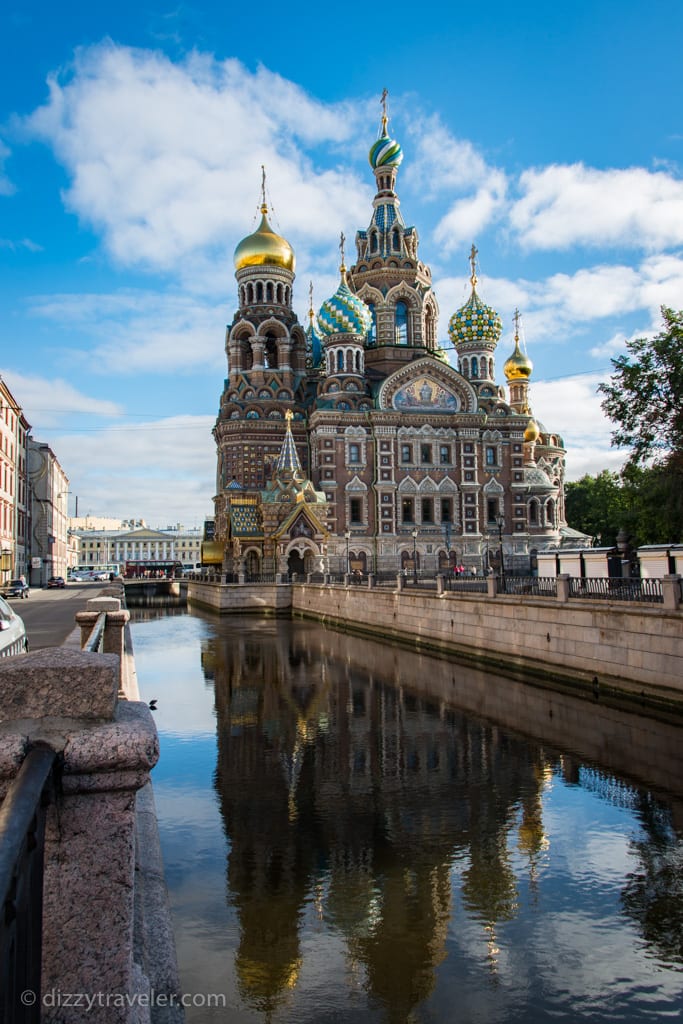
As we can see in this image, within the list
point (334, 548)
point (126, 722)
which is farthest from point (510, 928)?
point (334, 548)

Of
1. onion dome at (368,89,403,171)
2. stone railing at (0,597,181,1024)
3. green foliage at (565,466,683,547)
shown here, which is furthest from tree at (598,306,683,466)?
onion dome at (368,89,403,171)

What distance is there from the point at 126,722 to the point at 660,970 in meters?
6.12

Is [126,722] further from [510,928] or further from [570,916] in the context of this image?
[570,916]

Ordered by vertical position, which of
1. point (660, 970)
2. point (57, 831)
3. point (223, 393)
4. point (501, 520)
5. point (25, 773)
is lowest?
point (660, 970)

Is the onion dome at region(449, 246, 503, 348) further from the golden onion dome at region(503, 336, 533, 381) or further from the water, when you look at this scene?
the water

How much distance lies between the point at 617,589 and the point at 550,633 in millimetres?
2439

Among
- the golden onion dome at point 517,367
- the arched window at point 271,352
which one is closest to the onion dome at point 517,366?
the golden onion dome at point 517,367

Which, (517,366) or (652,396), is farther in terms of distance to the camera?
(517,366)

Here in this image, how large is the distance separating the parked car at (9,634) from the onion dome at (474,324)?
2024 inches

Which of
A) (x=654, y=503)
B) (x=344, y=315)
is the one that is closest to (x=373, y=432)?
(x=344, y=315)

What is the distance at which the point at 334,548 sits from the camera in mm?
52938

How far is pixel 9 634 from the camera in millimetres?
11227

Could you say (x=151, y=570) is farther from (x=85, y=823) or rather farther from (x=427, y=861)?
(x=85, y=823)

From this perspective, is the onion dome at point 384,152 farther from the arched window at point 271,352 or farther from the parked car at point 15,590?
the parked car at point 15,590
